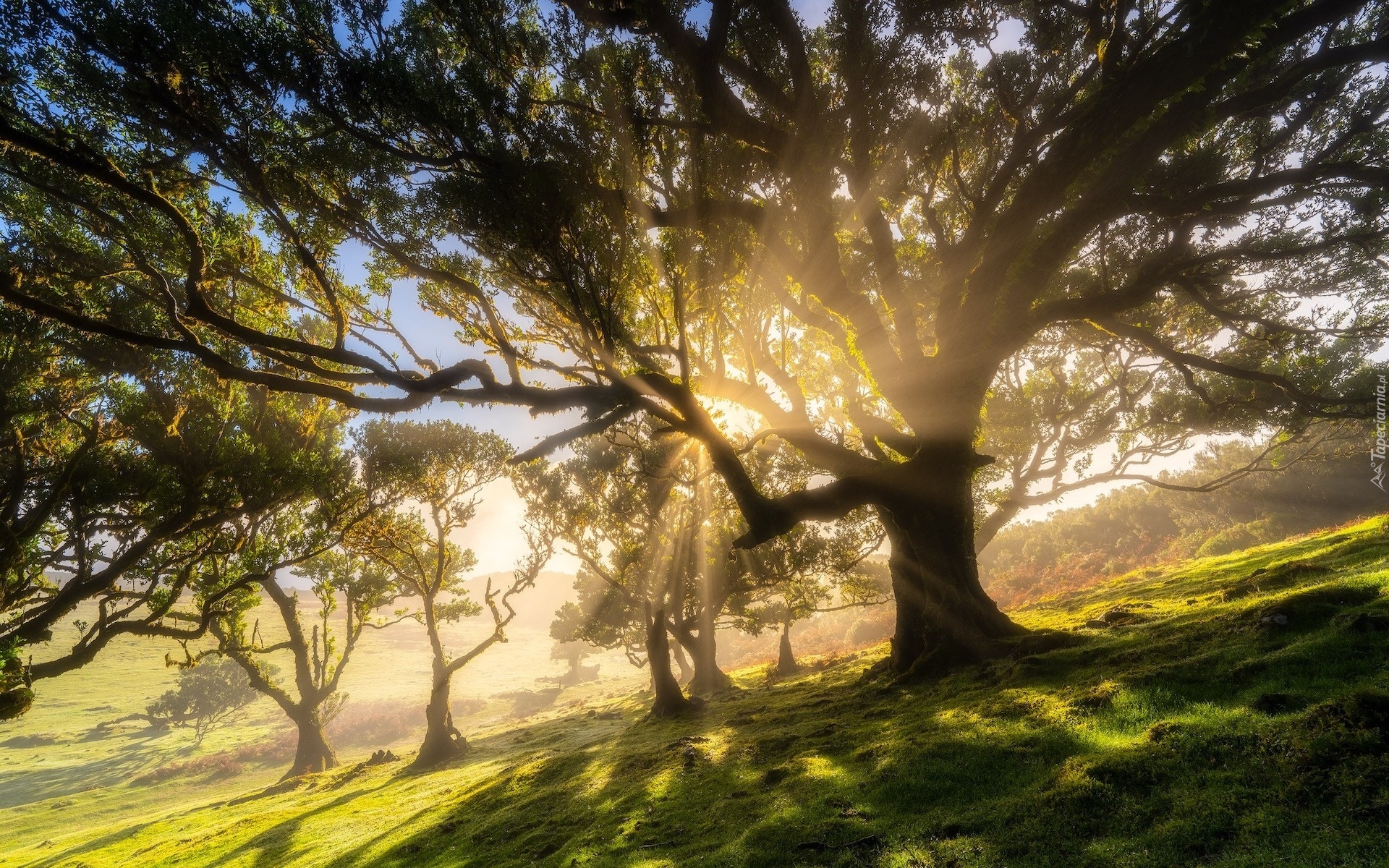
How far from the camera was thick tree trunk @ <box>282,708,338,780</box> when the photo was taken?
31562mm

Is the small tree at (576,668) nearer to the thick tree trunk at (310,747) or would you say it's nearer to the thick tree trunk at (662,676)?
the thick tree trunk at (310,747)

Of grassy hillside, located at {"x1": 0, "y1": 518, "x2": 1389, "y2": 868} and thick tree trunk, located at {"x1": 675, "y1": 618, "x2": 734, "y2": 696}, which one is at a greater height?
grassy hillside, located at {"x1": 0, "y1": 518, "x2": 1389, "y2": 868}

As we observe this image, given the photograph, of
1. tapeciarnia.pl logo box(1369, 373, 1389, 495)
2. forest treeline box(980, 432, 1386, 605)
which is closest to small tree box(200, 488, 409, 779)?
tapeciarnia.pl logo box(1369, 373, 1389, 495)

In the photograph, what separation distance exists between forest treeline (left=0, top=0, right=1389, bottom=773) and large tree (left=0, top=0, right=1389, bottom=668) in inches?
3.5

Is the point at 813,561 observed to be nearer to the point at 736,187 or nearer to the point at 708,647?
the point at 708,647

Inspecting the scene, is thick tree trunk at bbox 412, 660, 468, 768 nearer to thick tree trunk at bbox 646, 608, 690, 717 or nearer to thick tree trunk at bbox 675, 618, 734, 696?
thick tree trunk at bbox 646, 608, 690, 717

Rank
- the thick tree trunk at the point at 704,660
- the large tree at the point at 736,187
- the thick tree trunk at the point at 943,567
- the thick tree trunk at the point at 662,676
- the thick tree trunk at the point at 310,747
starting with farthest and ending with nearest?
the thick tree trunk at the point at 310,747, the thick tree trunk at the point at 704,660, the thick tree trunk at the point at 662,676, the thick tree trunk at the point at 943,567, the large tree at the point at 736,187

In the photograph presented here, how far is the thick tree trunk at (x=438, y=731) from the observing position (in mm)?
24203

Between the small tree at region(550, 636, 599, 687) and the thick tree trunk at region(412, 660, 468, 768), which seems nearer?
the thick tree trunk at region(412, 660, 468, 768)

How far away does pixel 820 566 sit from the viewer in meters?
26.4

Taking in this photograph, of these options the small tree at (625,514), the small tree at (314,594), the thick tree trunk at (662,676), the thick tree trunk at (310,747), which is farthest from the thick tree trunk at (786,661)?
the thick tree trunk at (310,747)

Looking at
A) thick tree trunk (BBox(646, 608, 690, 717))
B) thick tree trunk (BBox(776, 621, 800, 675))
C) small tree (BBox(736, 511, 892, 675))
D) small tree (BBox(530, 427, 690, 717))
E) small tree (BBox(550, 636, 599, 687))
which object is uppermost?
small tree (BBox(530, 427, 690, 717))

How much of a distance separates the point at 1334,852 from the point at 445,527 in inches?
1113

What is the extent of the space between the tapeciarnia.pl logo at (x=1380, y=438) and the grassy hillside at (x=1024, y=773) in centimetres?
329
